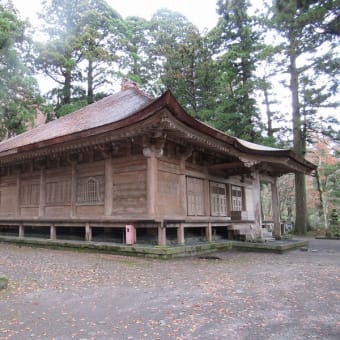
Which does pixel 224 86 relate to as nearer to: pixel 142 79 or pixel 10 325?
pixel 142 79

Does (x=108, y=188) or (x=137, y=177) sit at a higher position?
(x=137, y=177)

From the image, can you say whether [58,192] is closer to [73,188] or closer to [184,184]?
[73,188]

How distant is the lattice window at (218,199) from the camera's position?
41.9 feet

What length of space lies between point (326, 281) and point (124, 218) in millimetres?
5816

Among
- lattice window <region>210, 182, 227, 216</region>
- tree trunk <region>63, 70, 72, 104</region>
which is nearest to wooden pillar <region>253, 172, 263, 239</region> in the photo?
lattice window <region>210, 182, 227, 216</region>

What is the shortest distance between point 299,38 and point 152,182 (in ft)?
28.7

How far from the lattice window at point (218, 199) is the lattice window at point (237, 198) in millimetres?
599

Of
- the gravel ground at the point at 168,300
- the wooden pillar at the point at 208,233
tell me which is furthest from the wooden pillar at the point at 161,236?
the wooden pillar at the point at 208,233

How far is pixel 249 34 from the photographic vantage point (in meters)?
21.7

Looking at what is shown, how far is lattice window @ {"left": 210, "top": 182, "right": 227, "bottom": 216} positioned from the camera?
41.9 ft

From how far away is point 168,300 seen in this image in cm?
486

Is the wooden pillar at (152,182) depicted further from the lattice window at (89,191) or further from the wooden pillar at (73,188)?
the wooden pillar at (73,188)

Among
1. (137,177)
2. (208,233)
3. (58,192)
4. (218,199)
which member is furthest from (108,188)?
(218,199)

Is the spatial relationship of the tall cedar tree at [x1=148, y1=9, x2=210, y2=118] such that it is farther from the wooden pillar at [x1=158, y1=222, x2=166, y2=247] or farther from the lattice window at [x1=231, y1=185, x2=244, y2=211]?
the wooden pillar at [x1=158, y1=222, x2=166, y2=247]
